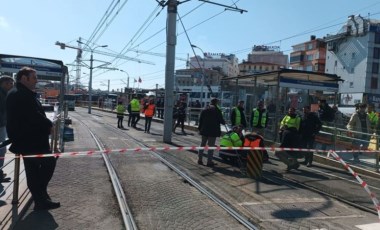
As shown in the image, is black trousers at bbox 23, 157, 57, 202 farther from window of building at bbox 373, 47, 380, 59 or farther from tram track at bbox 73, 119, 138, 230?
window of building at bbox 373, 47, 380, 59

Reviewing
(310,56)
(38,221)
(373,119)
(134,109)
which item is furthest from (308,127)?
(310,56)

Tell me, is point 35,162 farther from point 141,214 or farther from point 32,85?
point 141,214

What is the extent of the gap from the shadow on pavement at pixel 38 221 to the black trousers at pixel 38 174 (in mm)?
263

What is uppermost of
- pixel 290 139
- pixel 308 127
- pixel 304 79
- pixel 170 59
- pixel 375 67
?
pixel 375 67

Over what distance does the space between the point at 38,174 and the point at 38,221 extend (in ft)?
2.58

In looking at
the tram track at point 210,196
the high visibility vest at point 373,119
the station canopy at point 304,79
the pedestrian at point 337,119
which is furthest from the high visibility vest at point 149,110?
the high visibility vest at point 373,119

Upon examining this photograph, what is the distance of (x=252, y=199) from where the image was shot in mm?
8062

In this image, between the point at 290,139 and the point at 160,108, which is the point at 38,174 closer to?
the point at 290,139

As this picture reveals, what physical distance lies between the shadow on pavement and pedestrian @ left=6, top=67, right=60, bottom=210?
221 mm

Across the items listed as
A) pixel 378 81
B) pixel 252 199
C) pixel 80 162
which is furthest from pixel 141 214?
pixel 378 81

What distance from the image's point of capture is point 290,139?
492 inches

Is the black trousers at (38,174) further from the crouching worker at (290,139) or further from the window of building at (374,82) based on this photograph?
the window of building at (374,82)

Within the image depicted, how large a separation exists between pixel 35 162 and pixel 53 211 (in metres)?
0.78

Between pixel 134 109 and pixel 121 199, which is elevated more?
pixel 134 109
